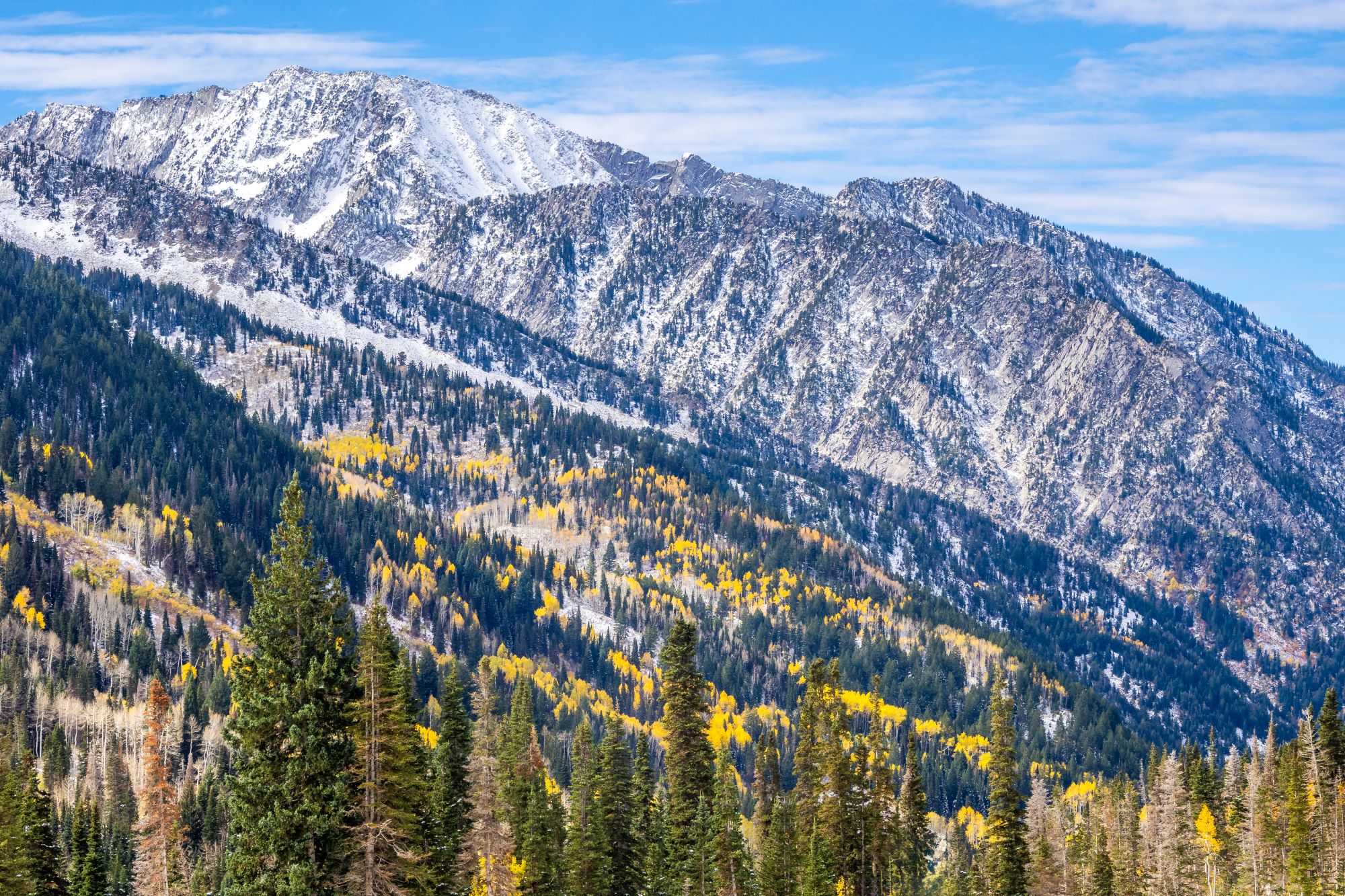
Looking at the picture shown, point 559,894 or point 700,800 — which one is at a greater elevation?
point 700,800

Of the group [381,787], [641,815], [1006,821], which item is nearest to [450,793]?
[641,815]

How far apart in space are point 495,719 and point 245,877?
41.9m

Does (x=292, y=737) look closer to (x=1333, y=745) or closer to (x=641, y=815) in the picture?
(x=641, y=815)

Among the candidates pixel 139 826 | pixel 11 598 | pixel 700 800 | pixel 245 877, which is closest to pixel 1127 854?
pixel 700 800

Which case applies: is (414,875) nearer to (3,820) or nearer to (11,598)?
(3,820)

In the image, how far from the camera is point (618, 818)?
79250 mm

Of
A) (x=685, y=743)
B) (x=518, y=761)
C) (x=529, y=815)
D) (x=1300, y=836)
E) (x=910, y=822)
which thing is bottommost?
(x=1300, y=836)

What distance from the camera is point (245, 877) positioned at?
41844 mm

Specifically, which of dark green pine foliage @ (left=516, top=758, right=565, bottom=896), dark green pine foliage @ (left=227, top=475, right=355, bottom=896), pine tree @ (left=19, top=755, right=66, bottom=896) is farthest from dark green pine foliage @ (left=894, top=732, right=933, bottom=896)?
dark green pine foliage @ (left=227, top=475, right=355, bottom=896)

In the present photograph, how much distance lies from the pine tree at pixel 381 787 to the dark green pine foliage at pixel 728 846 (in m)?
24.6

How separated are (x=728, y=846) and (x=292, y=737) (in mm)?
32717

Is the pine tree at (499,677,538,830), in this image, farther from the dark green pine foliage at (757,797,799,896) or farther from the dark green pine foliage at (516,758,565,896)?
the dark green pine foliage at (757,797,799,896)

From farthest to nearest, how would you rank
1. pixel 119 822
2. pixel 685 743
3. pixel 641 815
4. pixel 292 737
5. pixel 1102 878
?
pixel 119 822
pixel 1102 878
pixel 641 815
pixel 685 743
pixel 292 737

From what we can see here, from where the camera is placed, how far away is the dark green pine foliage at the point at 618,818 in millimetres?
78688
